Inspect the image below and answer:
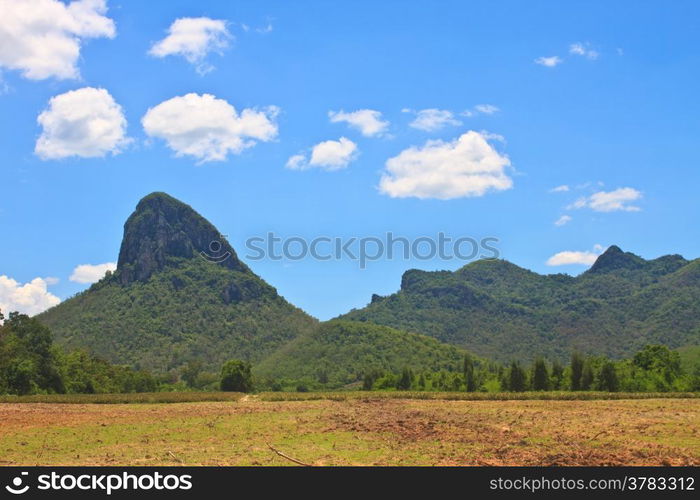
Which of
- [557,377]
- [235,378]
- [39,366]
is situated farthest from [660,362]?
[39,366]

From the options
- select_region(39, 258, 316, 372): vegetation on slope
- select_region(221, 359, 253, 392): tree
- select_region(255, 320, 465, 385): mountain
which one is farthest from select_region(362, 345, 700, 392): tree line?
select_region(39, 258, 316, 372): vegetation on slope

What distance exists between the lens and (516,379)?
261ft

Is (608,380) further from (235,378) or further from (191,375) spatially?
(191,375)

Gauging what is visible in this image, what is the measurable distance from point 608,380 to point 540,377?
327 inches

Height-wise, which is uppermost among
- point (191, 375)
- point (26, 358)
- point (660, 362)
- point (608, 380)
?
point (26, 358)

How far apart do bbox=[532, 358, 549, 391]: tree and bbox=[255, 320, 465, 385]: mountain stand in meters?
57.3

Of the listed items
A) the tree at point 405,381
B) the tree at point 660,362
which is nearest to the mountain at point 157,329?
the tree at point 405,381

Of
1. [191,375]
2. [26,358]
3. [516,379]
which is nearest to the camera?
[26,358]

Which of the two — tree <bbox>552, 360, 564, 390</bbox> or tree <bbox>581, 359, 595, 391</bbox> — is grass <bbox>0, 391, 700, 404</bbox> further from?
tree <bbox>552, 360, 564, 390</bbox>

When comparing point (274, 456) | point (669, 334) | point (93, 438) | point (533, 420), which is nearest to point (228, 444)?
point (274, 456)

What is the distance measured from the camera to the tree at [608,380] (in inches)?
2931

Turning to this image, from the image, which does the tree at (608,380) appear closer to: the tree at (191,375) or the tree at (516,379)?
the tree at (516,379)
